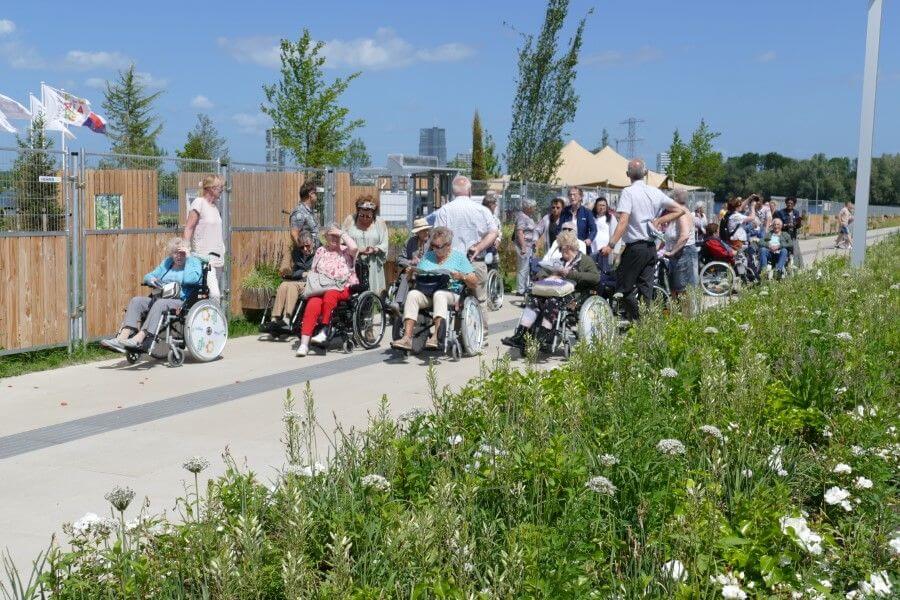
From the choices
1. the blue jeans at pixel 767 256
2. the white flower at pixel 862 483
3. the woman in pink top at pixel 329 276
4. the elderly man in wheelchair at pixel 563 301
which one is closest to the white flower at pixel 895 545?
the white flower at pixel 862 483

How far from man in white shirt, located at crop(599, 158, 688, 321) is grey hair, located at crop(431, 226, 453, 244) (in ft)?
5.61

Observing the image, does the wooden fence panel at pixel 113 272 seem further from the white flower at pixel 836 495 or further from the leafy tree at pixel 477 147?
the leafy tree at pixel 477 147

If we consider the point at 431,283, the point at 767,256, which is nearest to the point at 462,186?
the point at 431,283

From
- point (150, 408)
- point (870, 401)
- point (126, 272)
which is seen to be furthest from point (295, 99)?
point (870, 401)

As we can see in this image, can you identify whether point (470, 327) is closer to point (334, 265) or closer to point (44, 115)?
point (334, 265)

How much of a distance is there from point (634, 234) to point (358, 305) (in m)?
3.11

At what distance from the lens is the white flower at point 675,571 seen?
328 cm

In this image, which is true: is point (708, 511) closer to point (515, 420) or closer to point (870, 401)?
point (515, 420)

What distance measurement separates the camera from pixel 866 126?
1458 cm

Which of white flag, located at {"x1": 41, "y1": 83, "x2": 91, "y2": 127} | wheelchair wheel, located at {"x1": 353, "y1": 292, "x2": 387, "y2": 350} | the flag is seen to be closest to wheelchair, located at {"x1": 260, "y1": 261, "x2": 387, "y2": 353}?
wheelchair wheel, located at {"x1": 353, "y1": 292, "x2": 387, "y2": 350}

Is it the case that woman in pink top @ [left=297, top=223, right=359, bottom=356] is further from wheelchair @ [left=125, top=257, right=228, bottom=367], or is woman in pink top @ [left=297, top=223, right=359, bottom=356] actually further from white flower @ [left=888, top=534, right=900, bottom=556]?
white flower @ [left=888, top=534, right=900, bottom=556]

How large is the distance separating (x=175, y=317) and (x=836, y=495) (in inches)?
283

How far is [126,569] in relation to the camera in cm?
328

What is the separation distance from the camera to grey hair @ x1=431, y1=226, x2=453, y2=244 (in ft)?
35.0
